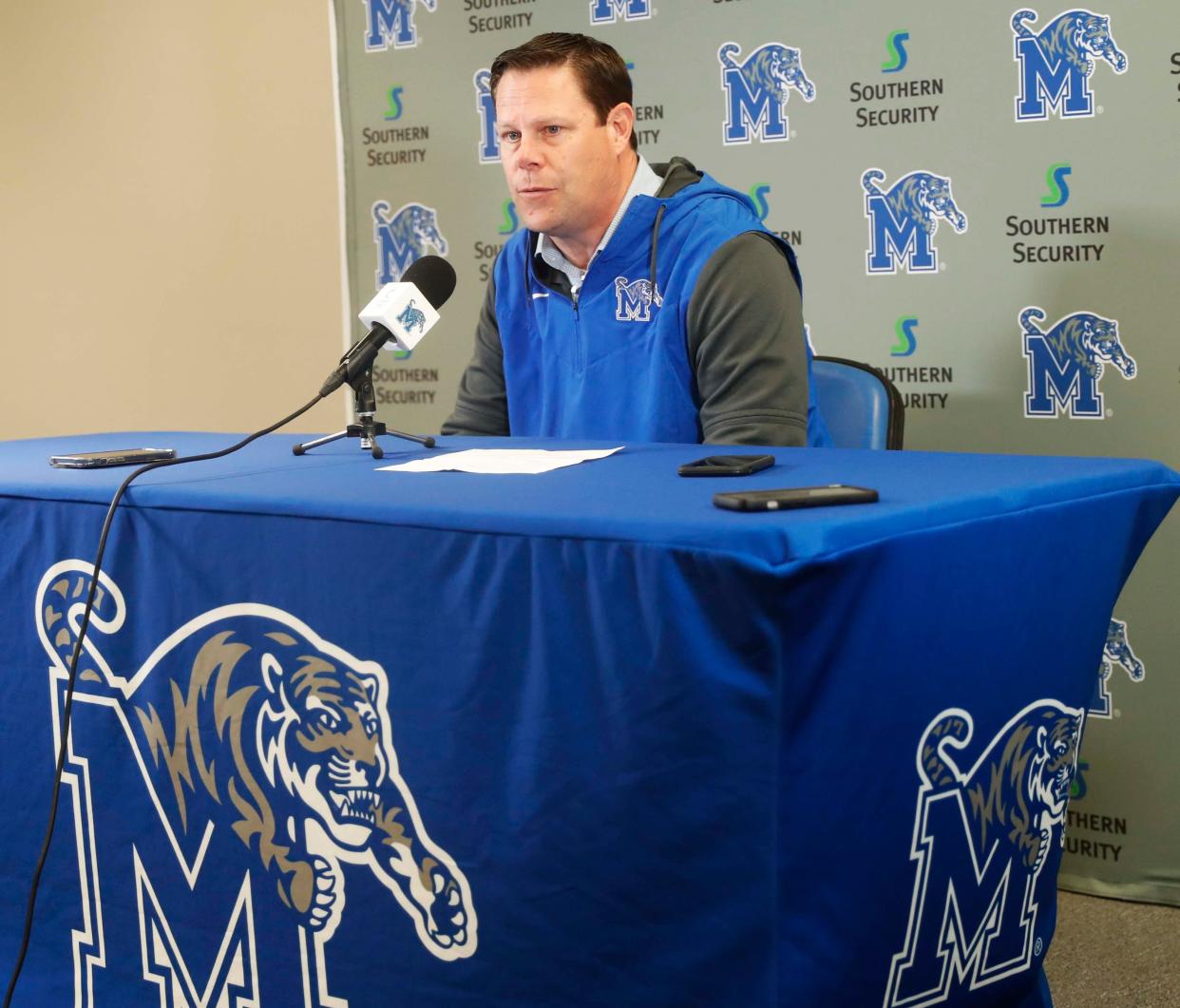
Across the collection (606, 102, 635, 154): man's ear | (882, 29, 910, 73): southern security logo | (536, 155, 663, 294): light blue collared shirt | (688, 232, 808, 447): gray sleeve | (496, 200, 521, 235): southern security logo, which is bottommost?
(688, 232, 808, 447): gray sleeve

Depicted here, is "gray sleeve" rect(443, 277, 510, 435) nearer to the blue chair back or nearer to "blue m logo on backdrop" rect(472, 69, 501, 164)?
the blue chair back

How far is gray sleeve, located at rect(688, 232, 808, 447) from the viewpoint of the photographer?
1.93 m

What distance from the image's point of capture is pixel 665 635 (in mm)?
1013

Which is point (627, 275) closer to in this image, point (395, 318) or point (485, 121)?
point (395, 318)

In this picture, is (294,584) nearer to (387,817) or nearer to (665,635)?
(387,817)

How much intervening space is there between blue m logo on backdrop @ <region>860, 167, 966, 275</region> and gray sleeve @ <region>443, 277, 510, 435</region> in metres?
0.81

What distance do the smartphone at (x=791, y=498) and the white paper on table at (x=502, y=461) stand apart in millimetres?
349

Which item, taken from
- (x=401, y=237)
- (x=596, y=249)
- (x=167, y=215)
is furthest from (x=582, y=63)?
(x=167, y=215)

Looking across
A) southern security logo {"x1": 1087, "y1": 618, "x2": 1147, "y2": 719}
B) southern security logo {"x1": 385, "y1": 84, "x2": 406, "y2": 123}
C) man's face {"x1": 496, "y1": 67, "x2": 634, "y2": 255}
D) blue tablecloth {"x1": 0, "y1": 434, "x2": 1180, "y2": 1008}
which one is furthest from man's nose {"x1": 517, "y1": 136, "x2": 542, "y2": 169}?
southern security logo {"x1": 1087, "y1": 618, "x2": 1147, "y2": 719}

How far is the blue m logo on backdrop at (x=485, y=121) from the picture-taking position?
3066 millimetres

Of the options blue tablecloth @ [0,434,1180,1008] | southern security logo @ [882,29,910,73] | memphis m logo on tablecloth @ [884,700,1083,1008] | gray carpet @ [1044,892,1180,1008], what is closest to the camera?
blue tablecloth @ [0,434,1180,1008]

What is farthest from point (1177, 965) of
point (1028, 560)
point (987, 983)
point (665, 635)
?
point (665, 635)

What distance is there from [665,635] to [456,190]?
229cm

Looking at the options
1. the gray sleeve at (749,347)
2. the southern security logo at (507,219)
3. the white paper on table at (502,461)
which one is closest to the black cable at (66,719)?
the white paper on table at (502,461)
